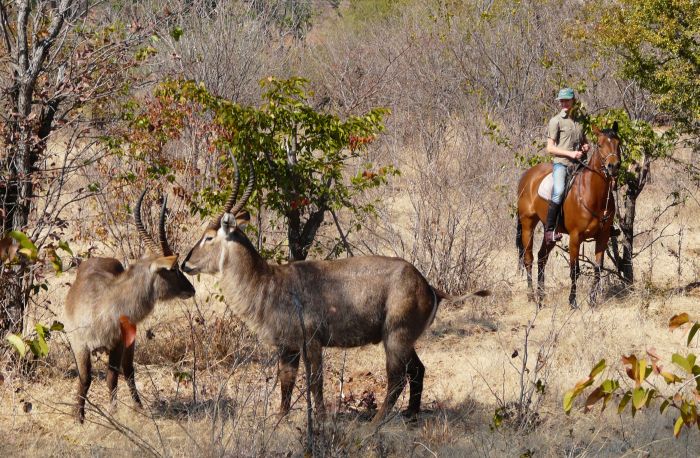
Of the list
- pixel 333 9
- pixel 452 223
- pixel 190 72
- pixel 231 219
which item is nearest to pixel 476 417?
pixel 231 219

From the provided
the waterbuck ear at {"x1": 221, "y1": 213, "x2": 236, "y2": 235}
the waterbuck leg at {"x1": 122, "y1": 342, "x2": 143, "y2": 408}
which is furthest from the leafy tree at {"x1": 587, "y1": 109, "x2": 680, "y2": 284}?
the waterbuck leg at {"x1": 122, "y1": 342, "x2": 143, "y2": 408}

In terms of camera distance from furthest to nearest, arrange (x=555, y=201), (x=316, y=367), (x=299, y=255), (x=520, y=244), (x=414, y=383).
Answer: (x=520, y=244) → (x=555, y=201) → (x=299, y=255) → (x=414, y=383) → (x=316, y=367)

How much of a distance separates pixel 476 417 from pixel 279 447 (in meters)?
1.82

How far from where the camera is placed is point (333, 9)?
129 feet

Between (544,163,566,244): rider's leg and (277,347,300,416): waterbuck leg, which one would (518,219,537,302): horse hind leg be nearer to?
(544,163,566,244): rider's leg

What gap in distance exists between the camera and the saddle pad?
11323 millimetres

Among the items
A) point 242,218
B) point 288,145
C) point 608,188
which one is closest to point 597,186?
point 608,188

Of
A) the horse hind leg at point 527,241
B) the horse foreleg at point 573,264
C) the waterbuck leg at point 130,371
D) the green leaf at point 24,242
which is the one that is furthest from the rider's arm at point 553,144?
the green leaf at point 24,242

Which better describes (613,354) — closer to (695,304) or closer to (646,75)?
(695,304)

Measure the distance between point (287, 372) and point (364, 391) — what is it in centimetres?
99

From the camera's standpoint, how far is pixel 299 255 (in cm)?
947

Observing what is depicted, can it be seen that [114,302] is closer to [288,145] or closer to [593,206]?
[288,145]

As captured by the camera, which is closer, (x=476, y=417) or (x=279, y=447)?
(x=279, y=447)

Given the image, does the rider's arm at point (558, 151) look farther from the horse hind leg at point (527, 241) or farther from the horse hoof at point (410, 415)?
the horse hoof at point (410, 415)
